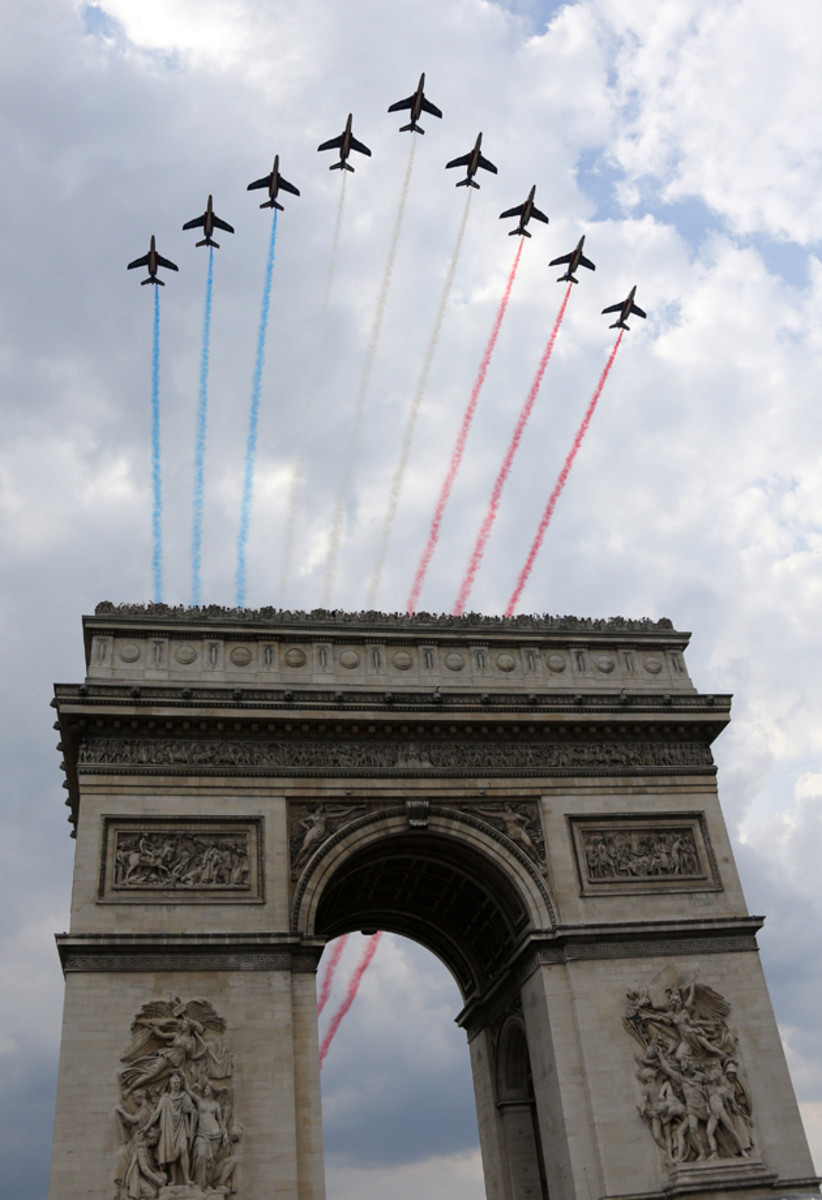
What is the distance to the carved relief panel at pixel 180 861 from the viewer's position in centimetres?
2688

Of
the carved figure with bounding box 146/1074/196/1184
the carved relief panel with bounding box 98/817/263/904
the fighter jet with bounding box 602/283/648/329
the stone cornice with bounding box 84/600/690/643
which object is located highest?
the fighter jet with bounding box 602/283/648/329

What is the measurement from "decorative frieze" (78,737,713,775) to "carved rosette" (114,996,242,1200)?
606 cm

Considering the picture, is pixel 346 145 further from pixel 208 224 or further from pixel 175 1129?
pixel 175 1129

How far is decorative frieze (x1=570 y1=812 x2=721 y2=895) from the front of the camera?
1167 inches

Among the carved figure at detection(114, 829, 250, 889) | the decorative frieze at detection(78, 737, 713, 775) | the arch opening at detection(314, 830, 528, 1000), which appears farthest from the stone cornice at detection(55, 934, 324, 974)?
the decorative frieze at detection(78, 737, 713, 775)

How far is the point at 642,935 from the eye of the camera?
28.8 metres

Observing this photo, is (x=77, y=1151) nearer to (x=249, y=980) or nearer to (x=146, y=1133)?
(x=146, y=1133)

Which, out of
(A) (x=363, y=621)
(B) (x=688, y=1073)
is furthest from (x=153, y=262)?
(B) (x=688, y=1073)

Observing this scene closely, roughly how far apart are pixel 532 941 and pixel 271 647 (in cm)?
1043

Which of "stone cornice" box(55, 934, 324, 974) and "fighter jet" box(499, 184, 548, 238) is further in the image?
"fighter jet" box(499, 184, 548, 238)

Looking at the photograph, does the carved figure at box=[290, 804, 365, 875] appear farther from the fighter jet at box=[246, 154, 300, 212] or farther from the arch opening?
the fighter jet at box=[246, 154, 300, 212]

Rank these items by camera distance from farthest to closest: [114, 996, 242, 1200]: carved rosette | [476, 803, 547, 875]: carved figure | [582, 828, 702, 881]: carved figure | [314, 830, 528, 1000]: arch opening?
1. [314, 830, 528, 1000]: arch opening
2. [582, 828, 702, 881]: carved figure
3. [476, 803, 547, 875]: carved figure
4. [114, 996, 242, 1200]: carved rosette

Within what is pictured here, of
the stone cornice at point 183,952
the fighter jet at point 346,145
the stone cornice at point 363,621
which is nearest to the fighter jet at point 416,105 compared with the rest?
the fighter jet at point 346,145

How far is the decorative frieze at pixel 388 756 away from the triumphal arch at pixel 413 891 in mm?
69
